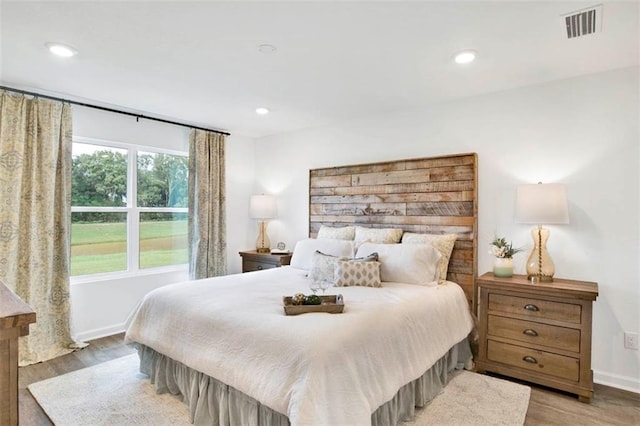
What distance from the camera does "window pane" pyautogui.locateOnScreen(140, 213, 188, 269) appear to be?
4238 millimetres

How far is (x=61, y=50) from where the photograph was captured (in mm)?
2457

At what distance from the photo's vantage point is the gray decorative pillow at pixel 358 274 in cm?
288

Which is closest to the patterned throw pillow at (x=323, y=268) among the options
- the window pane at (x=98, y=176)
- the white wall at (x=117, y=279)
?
the white wall at (x=117, y=279)

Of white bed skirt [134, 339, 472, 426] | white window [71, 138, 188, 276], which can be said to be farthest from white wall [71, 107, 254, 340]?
white bed skirt [134, 339, 472, 426]

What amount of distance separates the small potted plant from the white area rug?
841 millimetres

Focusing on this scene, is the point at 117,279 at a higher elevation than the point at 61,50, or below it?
below

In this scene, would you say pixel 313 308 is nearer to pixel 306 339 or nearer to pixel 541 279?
pixel 306 339

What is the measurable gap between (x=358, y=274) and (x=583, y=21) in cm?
219

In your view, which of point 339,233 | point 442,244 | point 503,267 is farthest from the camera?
point 339,233

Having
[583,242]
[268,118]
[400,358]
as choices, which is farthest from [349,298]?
[268,118]

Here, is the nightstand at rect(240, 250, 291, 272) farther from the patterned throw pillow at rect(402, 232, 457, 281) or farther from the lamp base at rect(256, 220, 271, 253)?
the patterned throw pillow at rect(402, 232, 457, 281)

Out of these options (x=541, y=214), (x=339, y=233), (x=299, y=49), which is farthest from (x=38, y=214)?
(x=541, y=214)

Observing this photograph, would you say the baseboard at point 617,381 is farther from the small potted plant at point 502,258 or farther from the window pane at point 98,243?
the window pane at point 98,243

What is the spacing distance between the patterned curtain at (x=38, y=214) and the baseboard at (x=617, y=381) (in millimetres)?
4569
